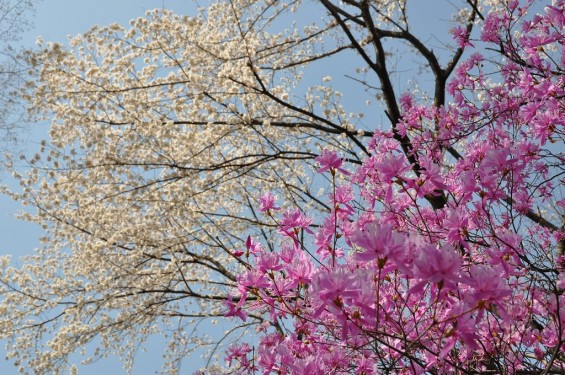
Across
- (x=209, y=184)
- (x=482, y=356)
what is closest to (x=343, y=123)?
(x=209, y=184)

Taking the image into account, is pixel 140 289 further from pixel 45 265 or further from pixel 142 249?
pixel 45 265

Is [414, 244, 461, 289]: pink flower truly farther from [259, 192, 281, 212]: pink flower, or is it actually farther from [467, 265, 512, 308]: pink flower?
[259, 192, 281, 212]: pink flower

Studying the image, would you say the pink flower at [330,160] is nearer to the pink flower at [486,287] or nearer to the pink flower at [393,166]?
the pink flower at [393,166]

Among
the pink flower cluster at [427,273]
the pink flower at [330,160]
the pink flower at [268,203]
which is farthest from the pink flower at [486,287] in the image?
the pink flower at [268,203]

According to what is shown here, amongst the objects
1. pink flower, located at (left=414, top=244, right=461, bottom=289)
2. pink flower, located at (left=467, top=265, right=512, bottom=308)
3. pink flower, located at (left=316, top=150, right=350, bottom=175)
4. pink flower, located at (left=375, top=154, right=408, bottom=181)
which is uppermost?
pink flower, located at (left=316, top=150, right=350, bottom=175)

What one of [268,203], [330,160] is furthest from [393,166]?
[268,203]

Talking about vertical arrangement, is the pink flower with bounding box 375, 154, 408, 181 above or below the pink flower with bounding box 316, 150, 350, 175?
below

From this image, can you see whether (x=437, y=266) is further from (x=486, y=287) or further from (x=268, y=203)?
(x=268, y=203)

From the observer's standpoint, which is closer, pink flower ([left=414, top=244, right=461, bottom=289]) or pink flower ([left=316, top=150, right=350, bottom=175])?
pink flower ([left=414, top=244, right=461, bottom=289])

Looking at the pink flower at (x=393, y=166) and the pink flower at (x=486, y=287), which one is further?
the pink flower at (x=393, y=166)

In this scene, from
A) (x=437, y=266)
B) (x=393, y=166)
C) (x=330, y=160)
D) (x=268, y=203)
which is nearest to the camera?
(x=437, y=266)

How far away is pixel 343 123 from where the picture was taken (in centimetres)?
639

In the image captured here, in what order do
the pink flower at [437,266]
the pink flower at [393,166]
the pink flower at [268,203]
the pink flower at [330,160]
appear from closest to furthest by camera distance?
the pink flower at [437,266]
the pink flower at [393,166]
the pink flower at [330,160]
the pink flower at [268,203]

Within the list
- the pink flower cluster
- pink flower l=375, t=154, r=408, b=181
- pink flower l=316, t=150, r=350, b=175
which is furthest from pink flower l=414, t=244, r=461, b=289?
pink flower l=316, t=150, r=350, b=175
